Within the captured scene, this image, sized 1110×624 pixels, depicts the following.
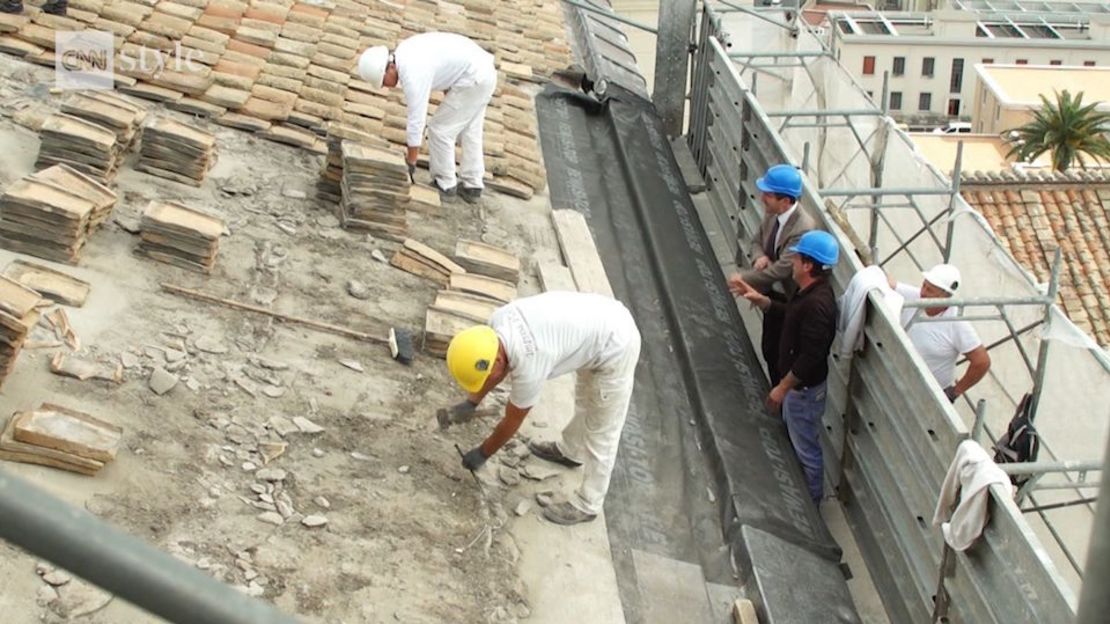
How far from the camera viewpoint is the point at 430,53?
9.80m

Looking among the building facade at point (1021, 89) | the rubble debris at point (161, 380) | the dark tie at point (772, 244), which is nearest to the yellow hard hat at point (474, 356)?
the rubble debris at point (161, 380)

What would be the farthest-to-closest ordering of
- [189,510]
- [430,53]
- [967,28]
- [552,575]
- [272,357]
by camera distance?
[967,28]
[430,53]
[272,357]
[552,575]
[189,510]

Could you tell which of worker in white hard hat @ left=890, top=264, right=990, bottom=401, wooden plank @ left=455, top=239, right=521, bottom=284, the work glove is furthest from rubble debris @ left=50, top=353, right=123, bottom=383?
worker in white hard hat @ left=890, top=264, right=990, bottom=401

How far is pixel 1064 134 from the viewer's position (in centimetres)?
4322

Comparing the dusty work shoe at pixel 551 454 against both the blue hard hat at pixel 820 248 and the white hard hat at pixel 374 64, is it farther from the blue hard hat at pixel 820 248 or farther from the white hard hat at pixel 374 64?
the white hard hat at pixel 374 64

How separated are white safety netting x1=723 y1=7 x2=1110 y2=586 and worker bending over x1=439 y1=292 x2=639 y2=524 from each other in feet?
7.32

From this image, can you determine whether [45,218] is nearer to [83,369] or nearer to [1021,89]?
[83,369]

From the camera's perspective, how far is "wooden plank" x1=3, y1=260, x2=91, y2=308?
24.4 feet

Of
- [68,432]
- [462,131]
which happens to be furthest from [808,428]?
[68,432]

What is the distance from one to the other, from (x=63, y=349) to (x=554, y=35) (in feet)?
28.0

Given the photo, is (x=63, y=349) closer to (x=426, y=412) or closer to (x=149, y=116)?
(x=426, y=412)

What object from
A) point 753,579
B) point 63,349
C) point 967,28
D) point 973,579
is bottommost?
point 967,28

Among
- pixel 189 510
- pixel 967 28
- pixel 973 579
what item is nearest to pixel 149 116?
pixel 189 510

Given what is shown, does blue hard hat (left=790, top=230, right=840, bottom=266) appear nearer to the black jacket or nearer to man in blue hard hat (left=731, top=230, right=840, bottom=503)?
man in blue hard hat (left=731, top=230, right=840, bottom=503)
